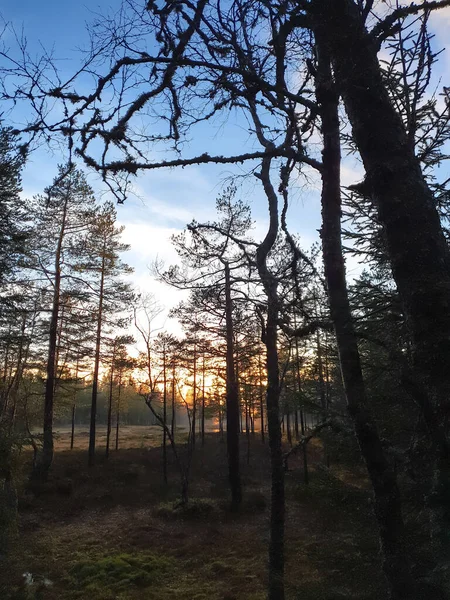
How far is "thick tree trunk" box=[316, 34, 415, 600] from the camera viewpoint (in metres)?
2.31

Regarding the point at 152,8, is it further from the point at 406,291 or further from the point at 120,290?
the point at 120,290

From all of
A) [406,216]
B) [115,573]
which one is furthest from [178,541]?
[406,216]

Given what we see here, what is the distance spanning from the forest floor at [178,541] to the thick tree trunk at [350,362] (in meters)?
0.96

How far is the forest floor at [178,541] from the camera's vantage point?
173 inches

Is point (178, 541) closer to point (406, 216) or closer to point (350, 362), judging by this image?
point (350, 362)

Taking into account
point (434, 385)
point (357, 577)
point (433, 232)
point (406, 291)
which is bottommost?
point (357, 577)

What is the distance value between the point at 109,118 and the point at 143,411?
82.3m

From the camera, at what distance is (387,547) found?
237 cm

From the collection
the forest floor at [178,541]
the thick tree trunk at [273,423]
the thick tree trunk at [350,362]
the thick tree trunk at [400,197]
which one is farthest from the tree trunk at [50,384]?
the thick tree trunk at [400,197]

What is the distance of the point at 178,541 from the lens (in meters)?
12.4

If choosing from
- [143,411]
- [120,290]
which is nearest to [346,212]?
[120,290]

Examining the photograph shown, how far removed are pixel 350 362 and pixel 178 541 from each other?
12.5 m

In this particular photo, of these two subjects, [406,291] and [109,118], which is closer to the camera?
[406,291]

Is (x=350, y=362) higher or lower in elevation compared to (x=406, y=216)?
lower
